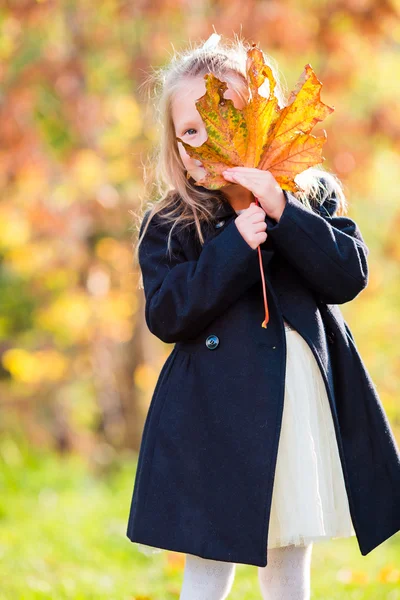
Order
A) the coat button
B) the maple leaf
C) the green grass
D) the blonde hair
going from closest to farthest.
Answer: the maple leaf
the coat button
the blonde hair
the green grass

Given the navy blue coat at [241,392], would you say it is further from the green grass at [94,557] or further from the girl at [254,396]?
the green grass at [94,557]

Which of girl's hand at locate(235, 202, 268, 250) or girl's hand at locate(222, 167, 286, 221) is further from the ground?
girl's hand at locate(222, 167, 286, 221)

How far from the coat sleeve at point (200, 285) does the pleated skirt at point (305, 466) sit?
0.64ft

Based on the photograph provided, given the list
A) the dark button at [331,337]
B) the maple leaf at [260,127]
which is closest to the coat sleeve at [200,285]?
the maple leaf at [260,127]

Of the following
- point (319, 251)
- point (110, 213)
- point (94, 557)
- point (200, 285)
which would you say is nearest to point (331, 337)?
point (319, 251)

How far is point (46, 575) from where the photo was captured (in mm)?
3281

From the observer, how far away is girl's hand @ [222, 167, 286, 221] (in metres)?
1.79

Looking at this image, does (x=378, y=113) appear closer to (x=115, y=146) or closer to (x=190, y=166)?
(x=115, y=146)

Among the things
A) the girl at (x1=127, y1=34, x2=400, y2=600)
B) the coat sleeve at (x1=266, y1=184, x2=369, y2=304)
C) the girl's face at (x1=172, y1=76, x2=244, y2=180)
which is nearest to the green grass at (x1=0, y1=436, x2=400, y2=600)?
the girl at (x1=127, y1=34, x2=400, y2=600)

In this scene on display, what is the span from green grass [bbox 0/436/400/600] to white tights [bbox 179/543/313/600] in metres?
0.94

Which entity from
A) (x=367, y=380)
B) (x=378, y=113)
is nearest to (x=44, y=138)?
(x=378, y=113)

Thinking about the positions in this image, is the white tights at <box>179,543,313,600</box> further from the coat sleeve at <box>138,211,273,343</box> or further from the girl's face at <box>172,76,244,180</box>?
the girl's face at <box>172,76,244,180</box>

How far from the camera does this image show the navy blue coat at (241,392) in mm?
1790

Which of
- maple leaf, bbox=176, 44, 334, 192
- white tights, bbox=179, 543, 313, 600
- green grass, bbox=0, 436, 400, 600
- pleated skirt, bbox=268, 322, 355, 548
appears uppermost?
maple leaf, bbox=176, 44, 334, 192
